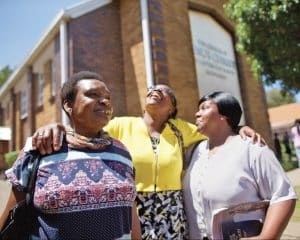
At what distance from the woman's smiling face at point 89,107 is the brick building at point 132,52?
7.12m

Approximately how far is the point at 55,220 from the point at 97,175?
28 cm

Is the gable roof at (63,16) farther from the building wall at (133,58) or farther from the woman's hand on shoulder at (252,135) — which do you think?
the woman's hand on shoulder at (252,135)

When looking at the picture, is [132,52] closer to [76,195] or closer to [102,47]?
[102,47]

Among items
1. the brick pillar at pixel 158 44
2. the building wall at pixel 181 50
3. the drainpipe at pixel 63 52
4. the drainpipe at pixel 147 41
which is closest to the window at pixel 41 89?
the drainpipe at pixel 63 52

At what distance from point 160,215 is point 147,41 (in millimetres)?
7439

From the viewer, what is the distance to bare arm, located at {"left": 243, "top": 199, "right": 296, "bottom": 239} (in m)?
1.66

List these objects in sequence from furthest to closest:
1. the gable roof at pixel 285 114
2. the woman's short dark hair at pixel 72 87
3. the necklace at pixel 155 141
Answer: the gable roof at pixel 285 114 < the necklace at pixel 155 141 < the woman's short dark hair at pixel 72 87

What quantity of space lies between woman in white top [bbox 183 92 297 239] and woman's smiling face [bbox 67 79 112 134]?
0.82m

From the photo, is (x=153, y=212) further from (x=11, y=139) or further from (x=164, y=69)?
(x=11, y=139)

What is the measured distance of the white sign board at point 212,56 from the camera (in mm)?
11055

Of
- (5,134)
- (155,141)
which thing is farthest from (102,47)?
(155,141)

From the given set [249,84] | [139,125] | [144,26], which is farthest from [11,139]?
[139,125]

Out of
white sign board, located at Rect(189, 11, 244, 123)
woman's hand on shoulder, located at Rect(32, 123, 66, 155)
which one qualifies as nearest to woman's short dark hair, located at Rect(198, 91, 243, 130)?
woman's hand on shoulder, located at Rect(32, 123, 66, 155)

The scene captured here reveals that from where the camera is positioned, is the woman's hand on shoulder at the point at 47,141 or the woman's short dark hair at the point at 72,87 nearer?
the woman's hand on shoulder at the point at 47,141
